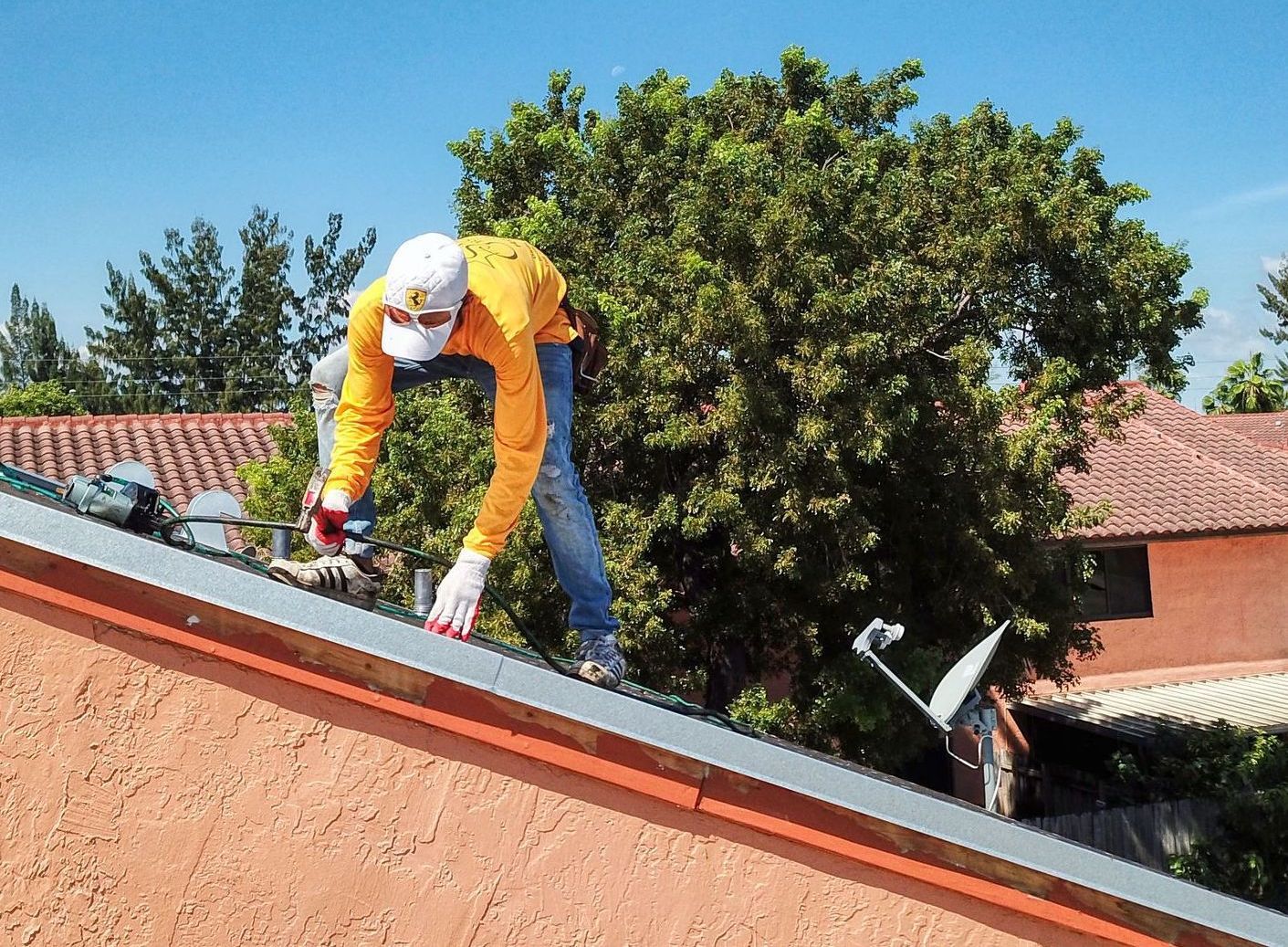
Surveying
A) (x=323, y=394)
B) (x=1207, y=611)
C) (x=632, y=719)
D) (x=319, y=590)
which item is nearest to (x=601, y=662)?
(x=319, y=590)

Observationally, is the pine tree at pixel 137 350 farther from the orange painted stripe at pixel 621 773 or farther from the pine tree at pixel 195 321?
the orange painted stripe at pixel 621 773

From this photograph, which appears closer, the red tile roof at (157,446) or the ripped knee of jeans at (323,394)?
the ripped knee of jeans at (323,394)

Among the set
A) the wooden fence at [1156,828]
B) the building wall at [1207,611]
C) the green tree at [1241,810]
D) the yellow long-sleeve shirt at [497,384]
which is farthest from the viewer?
the building wall at [1207,611]

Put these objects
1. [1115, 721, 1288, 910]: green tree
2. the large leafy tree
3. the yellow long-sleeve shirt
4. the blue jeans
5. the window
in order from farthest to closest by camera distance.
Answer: the window
[1115, 721, 1288, 910]: green tree
the large leafy tree
the blue jeans
the yellow long-sleeve shirt

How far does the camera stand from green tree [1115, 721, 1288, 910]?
12594mm

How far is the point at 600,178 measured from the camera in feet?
39.1

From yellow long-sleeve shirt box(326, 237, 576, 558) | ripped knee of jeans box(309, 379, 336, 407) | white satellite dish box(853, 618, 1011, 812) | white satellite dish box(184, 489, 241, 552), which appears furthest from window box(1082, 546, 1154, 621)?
yellow long-sleeve shirt box(326, 237, 576, 558)

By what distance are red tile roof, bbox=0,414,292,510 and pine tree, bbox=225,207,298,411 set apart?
26671 millimetres

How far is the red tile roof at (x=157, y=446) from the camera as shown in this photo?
1611 cm

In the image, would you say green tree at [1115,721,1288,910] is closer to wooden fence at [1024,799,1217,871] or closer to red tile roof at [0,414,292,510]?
wooden fence at [1024,799,1217,871]

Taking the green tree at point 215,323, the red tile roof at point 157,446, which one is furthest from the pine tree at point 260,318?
the red tile roof at point 157,446

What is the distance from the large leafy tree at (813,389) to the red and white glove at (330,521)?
5667mm

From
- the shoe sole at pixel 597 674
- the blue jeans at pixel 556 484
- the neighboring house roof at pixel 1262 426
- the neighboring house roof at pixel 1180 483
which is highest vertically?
the neighboring house roof at pixel 1262 426

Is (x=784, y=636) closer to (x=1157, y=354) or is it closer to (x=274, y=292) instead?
(x=1157, y=354)
